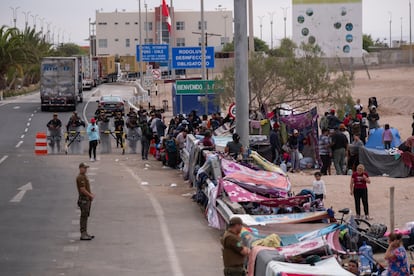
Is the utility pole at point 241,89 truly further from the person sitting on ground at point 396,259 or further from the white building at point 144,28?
the white building at point 144,28

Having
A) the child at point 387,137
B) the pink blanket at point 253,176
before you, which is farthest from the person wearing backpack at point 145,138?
the pink blanket at point 253,176

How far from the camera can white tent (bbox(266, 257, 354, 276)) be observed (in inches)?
459

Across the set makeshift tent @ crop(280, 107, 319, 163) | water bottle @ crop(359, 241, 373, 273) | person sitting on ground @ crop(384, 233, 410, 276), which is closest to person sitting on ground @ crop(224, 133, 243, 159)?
makeshift tent @ crop(280, 107, 319, 163)

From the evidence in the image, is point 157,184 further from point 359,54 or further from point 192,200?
point 359,54

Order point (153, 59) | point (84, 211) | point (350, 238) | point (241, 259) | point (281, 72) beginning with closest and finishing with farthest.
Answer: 1. point (241, 259)
2. point (350, 238)
3. point (84, 211)
4. point (281, 72)
5. point (153, 59)

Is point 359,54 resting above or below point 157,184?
above

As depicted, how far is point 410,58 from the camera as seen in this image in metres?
107

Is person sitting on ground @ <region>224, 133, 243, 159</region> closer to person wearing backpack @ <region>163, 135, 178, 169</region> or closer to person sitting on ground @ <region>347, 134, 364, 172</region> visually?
person sitting on ground @ <region>347, 134, 364, 172</region>

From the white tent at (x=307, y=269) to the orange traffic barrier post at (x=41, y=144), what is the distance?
25313mm

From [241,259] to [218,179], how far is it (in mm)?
8379

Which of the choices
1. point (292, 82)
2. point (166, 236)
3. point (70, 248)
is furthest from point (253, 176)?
point (292, 82)

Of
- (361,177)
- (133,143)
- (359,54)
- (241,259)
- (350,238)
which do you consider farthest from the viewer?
(359,54)

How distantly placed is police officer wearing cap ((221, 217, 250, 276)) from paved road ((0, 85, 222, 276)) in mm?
3313

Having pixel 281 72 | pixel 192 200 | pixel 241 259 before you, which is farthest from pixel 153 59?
pixel 241 259
